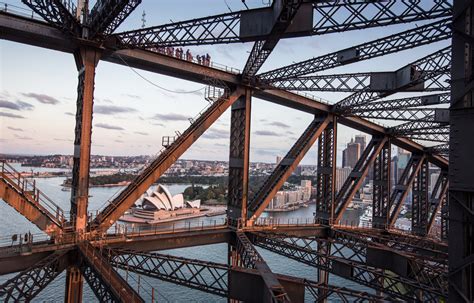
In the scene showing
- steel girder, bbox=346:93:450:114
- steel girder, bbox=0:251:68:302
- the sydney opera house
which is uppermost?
steel girder, bbox=346:93:450:114

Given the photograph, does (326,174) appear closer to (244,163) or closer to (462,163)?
(244,163)

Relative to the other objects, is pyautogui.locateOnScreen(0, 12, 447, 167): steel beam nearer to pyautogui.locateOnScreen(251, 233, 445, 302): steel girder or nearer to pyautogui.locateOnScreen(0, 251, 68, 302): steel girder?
pyautogui.locateOnScreen(0, 251, 68, 302): steel girder

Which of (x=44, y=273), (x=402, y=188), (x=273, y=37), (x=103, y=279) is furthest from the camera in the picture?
(x=402, y=188)

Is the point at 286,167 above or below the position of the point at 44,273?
above

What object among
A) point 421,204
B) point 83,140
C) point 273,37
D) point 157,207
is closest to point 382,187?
point 421,204

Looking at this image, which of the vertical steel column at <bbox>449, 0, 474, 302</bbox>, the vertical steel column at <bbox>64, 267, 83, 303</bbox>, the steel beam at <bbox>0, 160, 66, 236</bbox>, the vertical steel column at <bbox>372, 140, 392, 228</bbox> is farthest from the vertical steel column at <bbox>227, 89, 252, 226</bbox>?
the vertical steel column at <bbox>372, 140, 392, 228</bbox>

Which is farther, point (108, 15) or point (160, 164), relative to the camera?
point (160, 164)

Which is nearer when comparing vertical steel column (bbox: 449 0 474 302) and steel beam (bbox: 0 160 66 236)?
vertical steel column (bbox: 449 0 474 302)
